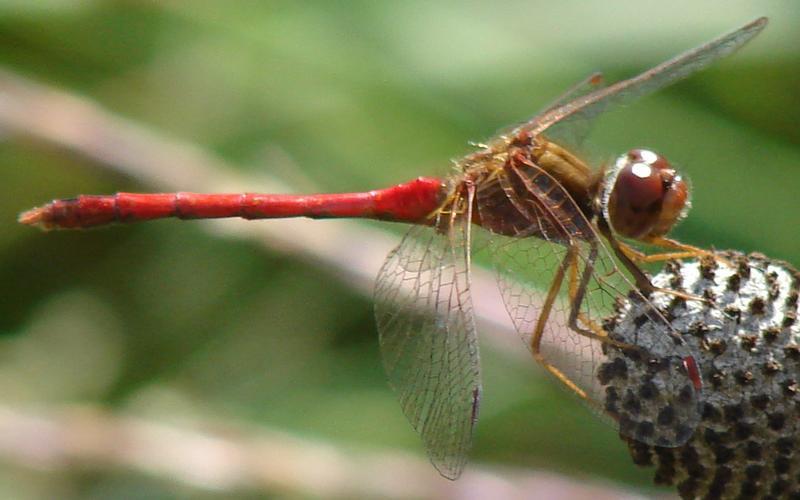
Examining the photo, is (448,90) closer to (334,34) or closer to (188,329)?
(334,34)

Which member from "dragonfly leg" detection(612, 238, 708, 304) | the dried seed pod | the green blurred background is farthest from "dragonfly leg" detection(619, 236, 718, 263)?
the green blurred background

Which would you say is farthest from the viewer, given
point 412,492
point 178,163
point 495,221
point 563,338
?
point 178,163

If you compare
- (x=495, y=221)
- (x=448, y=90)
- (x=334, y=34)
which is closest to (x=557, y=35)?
(x=448, y=90)

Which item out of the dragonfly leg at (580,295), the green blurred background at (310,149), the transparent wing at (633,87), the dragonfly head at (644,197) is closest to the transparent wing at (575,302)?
the dragonfly leg at (580,295)

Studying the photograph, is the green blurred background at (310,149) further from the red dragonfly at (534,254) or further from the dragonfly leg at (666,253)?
the dragonfly leg at (666,253)

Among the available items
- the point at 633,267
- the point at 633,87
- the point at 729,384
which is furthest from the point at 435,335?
the point at 633,87

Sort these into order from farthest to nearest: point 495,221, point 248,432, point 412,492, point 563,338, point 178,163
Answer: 1. point 178,163
2. point 248,432
3. point 412,492
4. point 495,221
5. point 563,338
